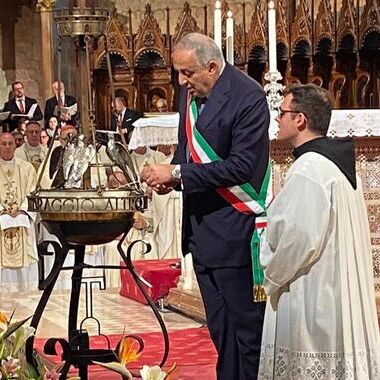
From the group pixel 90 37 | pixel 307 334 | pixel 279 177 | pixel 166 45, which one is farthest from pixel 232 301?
pixel 166 45

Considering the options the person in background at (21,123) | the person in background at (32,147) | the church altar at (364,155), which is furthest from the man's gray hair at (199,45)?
the person in background at (21,123)

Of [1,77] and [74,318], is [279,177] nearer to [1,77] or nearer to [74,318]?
[74,318]

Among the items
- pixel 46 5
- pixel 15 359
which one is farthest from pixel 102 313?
pixel 46 5

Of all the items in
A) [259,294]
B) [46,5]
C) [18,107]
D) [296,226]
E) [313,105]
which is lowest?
[259,294]

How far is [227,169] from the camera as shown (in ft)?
15.3

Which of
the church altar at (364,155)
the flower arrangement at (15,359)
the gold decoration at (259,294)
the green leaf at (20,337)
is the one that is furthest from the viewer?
the church altar at (364,155)

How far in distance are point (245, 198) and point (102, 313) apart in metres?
4.25

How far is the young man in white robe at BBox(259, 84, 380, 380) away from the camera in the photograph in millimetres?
4605

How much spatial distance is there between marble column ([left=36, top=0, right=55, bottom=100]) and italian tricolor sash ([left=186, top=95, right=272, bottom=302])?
41.3 feet

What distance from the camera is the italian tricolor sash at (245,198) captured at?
15.7 ft

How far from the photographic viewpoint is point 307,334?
4.71m

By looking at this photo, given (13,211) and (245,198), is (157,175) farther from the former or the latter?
(13,211)

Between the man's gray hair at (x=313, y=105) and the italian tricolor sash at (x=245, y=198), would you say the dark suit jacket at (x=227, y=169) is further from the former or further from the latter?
the man's gray hair at (x=313, y=105)

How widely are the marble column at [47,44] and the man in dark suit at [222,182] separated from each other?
12607 mm
